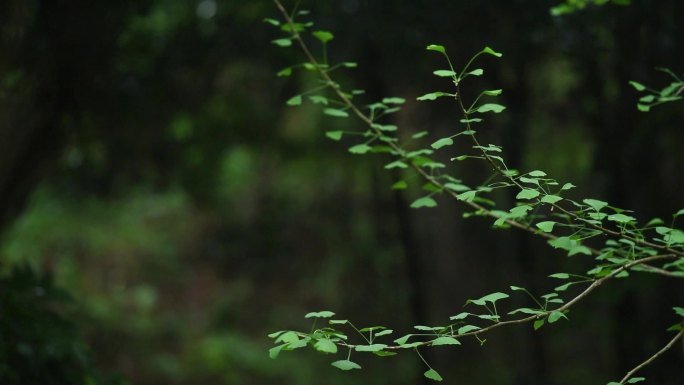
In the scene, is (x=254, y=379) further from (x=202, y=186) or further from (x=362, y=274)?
(x=202, y=186)

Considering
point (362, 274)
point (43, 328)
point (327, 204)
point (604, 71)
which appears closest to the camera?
point (43, 328)

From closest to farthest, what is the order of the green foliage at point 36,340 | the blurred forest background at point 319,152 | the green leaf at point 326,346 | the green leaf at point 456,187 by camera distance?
the green leaf at point 326,346, the green leaf at point 456,187, the green foliage at point 36,340, the blurred forest background at point 319,152

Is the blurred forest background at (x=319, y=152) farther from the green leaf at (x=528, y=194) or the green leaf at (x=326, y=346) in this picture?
the green leaf at (x=528, y=194)

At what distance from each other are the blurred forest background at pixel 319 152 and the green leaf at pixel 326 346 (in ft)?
4.55

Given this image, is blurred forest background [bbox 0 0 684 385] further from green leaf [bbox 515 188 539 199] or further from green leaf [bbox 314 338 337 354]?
green leaf [bbox 515 188 539 199]

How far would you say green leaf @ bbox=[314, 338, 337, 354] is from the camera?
1.33 meters

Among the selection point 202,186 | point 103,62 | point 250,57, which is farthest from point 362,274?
point 103,62

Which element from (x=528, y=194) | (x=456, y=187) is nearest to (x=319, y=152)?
(x=456, y=187)

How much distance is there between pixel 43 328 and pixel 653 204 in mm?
3179

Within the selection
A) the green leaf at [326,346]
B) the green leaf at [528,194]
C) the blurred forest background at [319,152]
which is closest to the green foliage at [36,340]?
the blurred forest background at [319,152]

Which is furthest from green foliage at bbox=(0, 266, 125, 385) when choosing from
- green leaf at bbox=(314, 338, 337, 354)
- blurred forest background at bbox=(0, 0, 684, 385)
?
green leaf at bbox=(314, 338, 337, 354)

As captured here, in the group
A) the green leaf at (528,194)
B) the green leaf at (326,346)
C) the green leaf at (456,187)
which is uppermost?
the green leaf at (528,194)

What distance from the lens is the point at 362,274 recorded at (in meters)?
7.60

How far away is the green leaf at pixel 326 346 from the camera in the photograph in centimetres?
133
